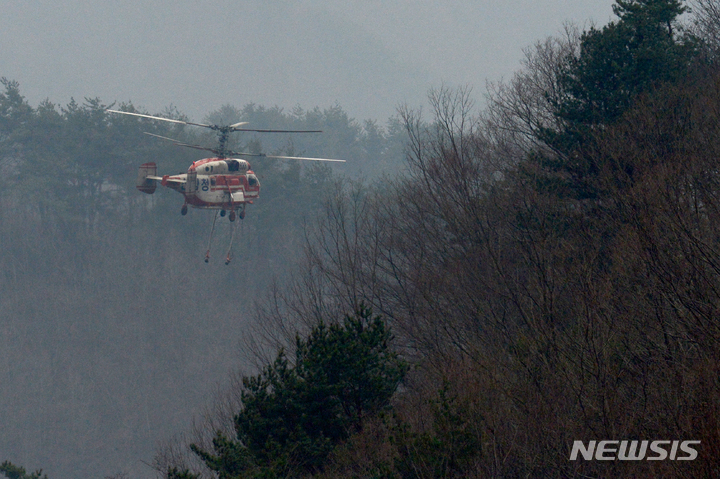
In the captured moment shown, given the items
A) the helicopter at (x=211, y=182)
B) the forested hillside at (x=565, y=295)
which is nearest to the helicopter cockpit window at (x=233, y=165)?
the helicopter at (x=211, y=182)

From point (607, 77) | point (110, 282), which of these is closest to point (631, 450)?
point (607, 77)

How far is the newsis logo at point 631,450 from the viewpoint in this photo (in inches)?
256

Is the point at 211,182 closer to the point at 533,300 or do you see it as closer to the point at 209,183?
the point at 209,183

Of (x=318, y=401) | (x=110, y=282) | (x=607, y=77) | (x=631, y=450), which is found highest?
(x=607, y=77)

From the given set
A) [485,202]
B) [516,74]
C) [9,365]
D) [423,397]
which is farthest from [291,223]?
[423,397]

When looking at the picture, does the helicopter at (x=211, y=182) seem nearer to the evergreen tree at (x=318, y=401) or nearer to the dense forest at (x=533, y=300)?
the dense forest at (x=533, y=300)

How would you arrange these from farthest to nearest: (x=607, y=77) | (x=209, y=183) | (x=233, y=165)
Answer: (x=233, y=165), (x=209, y=183), (x=607, y=77)

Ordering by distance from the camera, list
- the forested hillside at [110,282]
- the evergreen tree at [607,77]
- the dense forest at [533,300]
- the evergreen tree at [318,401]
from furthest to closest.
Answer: the forested hillside at [110,282] → the evergreen tree at [607,77] → the evergreen tree at [318,401] → the dense forest at [533,300]

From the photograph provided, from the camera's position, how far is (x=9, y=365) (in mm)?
44844

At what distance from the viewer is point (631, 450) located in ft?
23.8

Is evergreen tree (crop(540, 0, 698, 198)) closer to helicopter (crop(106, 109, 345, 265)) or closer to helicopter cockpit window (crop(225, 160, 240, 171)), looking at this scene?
helicopter (crop(106, 109, 345, 265))

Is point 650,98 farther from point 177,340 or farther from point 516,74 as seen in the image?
point 177,340

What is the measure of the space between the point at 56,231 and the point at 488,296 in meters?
42.9

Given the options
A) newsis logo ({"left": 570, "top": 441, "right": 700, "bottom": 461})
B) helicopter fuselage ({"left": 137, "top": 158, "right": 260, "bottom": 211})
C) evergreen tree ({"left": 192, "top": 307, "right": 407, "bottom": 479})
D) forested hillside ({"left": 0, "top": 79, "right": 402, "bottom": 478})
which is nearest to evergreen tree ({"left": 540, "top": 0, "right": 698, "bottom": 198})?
evergreen tree ({"left": 192, "top": 307, "right": 407, "bottom": 479})
